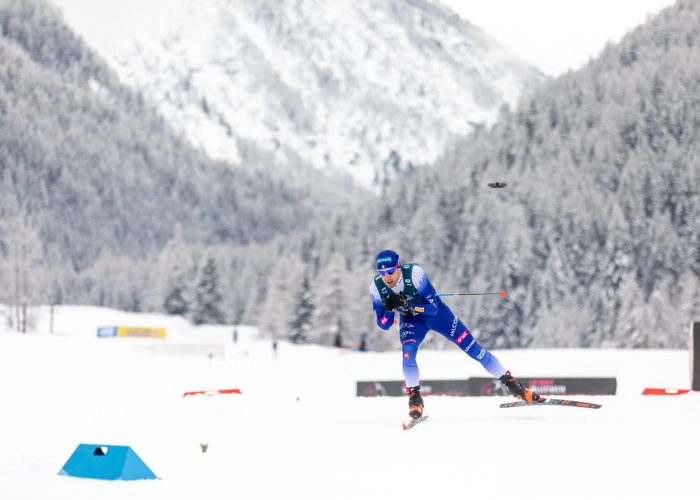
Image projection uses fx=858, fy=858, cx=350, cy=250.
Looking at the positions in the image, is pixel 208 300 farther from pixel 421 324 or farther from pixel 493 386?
pixel 421 324

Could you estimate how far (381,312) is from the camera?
920 centimetres

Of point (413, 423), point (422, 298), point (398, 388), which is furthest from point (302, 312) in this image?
point (413, 423)

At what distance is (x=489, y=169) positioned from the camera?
111 metres

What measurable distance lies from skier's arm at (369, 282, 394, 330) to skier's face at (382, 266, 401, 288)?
0.54ft

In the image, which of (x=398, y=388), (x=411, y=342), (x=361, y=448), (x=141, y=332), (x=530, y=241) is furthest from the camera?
(x=530, y=241)

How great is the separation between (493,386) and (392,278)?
8.36 m

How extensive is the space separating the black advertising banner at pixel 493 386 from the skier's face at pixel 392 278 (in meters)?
7.84

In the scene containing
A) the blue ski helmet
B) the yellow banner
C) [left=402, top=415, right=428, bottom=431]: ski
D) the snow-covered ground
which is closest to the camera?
the snow-covered ground

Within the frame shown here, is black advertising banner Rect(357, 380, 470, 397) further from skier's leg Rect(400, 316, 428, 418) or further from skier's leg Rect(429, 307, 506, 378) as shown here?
skier's leg Rect(400, 316, 428, 418)

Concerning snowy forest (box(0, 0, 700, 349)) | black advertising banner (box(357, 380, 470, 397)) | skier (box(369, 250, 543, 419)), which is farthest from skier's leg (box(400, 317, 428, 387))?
snowy forest (box(0, 0, 700, 349))

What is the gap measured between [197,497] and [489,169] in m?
107

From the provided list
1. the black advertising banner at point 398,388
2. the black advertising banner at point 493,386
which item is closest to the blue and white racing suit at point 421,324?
the black advertising banner at point 493,386

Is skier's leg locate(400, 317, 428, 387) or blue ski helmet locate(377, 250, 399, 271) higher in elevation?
blue ski helmet locate(377, 250, 399, 271)

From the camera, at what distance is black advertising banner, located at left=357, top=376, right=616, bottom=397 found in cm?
1656
